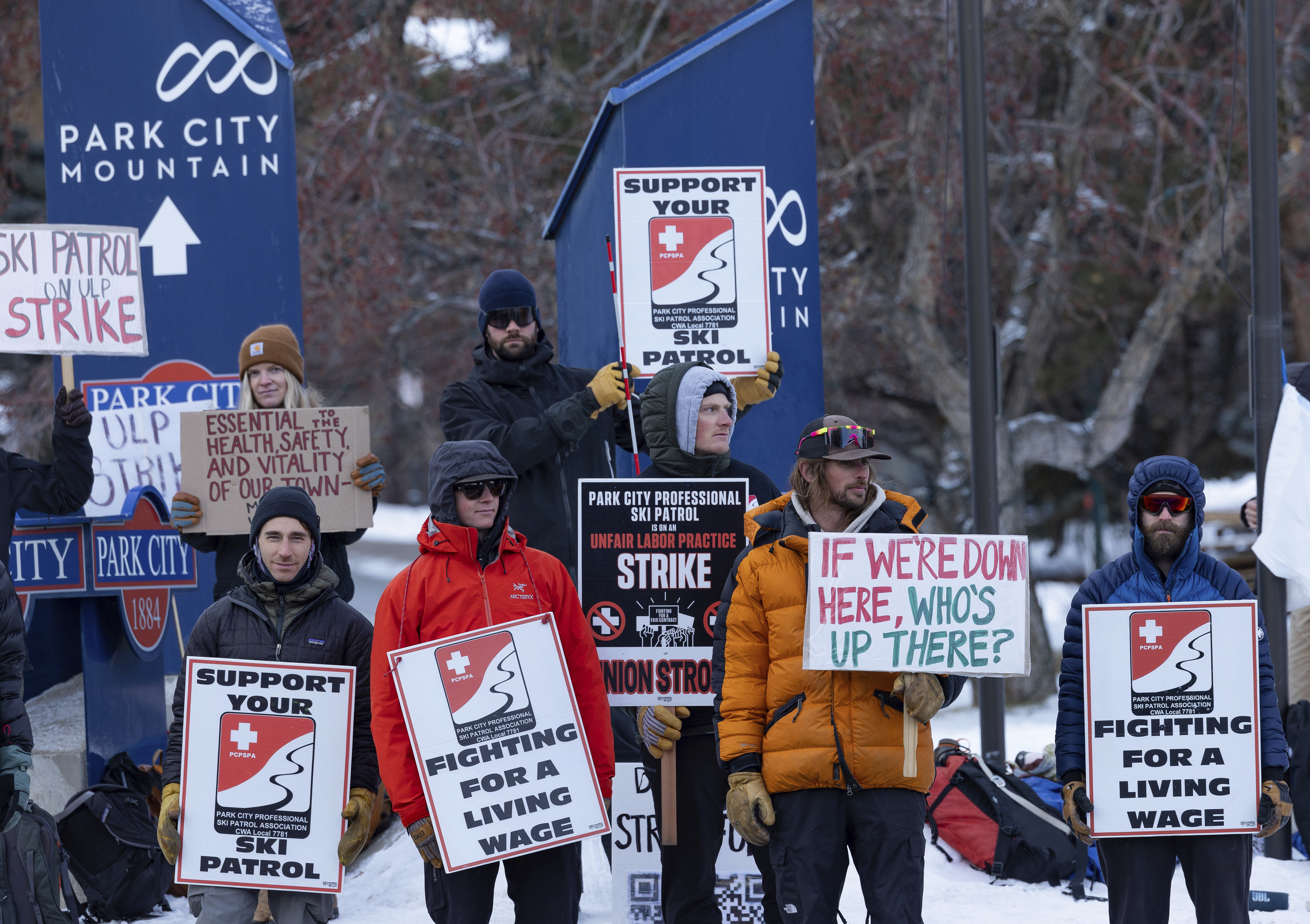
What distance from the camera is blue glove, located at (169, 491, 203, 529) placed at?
17.3 feet

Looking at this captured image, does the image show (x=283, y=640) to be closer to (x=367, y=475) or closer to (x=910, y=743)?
(x=367, y=475)

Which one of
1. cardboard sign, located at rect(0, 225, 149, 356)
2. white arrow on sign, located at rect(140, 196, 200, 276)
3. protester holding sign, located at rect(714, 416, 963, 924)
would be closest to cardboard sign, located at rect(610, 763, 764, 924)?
protester holding sign, located at rect(714, 416, 963, 924)

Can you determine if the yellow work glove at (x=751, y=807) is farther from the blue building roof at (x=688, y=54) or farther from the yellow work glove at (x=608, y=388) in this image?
the blue building roof at (x=688, y=54)

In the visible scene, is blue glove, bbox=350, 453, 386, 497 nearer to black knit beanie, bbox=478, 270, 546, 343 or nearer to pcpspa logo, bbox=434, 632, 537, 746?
black knit beanie, bbox=478, 270, 546, 343

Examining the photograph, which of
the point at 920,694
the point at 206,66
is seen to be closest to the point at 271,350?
the point at 206,66

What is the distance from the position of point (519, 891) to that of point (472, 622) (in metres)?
0.82

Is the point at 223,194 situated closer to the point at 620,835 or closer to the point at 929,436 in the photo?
the point at 620,835

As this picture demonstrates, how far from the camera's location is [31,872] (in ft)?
15.5

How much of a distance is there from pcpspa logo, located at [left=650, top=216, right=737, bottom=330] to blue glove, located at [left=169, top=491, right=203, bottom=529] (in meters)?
1.95

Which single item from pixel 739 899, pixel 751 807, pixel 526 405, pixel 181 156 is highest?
pixel 181 156

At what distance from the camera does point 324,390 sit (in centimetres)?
1404

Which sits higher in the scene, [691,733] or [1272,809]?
[691,733]

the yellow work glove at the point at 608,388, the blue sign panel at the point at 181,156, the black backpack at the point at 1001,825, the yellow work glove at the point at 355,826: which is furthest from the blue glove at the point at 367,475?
the black backpack at the point at 1001,825

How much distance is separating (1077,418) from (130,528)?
520 inches
